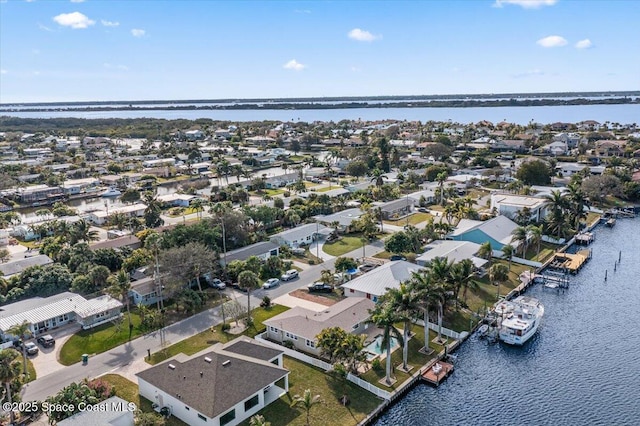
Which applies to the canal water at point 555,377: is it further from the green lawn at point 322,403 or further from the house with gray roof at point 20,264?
the house with gray roof at point 20,264

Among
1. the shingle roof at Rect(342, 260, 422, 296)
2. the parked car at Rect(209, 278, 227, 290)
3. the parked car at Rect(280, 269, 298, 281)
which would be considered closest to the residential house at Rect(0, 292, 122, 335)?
the parked car at Rect(209, 278, 227, 290)

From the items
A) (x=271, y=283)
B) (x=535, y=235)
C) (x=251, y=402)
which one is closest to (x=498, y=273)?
(x=535, y=235)

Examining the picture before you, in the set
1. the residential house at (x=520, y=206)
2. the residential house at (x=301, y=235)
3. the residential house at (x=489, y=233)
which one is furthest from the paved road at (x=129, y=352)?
the residential house at (x=520, y=206)

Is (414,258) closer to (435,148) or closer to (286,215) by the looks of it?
(286,215)

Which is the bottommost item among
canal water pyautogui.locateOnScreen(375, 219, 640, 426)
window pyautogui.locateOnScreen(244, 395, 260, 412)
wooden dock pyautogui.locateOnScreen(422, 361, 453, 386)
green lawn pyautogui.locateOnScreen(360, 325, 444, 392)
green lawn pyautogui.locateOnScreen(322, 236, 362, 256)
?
canal water pyautogui.locateOnScreen(375, 219, 640, 426)

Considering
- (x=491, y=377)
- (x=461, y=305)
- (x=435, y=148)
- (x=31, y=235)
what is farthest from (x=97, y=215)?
(x=435, y=148)

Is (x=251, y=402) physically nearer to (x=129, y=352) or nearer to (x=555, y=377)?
(x=129, y=352)

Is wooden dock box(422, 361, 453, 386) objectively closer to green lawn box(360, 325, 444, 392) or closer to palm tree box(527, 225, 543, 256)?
green lawn box(360, 325, 444, 392)

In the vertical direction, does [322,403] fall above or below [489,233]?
below
